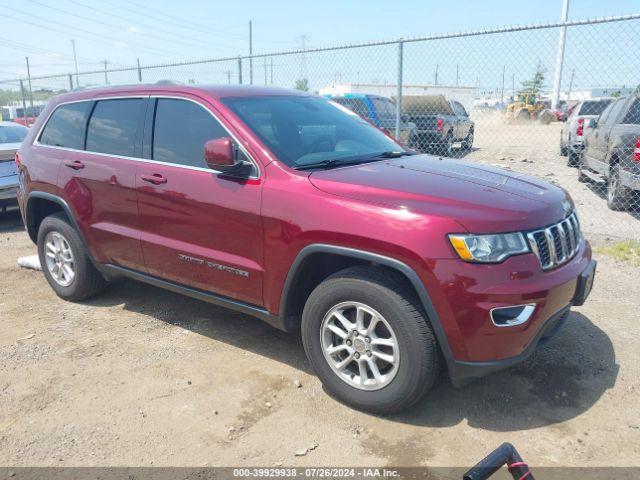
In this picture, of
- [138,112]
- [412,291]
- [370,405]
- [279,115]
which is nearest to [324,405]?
[370,405]

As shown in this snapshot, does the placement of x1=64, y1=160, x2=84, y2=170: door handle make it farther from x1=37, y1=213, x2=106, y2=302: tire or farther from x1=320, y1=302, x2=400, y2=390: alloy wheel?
x1=320, y1=302, x2=400, y2=390: alloy wheel

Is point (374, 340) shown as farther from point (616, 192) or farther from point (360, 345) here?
point (616, 192)

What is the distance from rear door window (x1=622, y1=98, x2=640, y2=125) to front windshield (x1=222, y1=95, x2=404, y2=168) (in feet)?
19.0

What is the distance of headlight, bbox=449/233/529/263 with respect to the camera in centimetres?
267

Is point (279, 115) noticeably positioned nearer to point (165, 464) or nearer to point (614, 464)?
point (165, 464)

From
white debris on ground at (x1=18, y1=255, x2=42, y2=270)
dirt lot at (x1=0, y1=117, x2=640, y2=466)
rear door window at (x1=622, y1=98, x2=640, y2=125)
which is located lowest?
dirt lot at (x1=0, y1=117, x2=640, y2=466)

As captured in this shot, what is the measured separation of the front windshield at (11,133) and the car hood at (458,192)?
7.42 metres

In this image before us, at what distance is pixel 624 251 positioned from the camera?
6.09 meters

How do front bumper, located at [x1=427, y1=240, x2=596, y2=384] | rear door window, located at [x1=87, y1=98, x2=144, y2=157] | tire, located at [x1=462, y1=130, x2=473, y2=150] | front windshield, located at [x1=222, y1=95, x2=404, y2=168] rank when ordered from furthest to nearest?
tire, located at [x1=462, y1=130, x2=473, y2=150] → rear door window, located at [x1=87, y1=98, x2=144, y2=157] → front windshield, located at [x1=222, y1=95, x2=404, y2=168] → front bumper, located at [x1=427, y1=240, x2=596, y2=384]

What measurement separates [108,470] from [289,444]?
0.91 meters

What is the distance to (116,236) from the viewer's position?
4195mm

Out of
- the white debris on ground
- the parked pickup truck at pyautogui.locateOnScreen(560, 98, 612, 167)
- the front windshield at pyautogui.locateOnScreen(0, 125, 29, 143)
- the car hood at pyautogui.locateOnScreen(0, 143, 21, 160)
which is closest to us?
the white debris on ground

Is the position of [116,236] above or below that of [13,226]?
above

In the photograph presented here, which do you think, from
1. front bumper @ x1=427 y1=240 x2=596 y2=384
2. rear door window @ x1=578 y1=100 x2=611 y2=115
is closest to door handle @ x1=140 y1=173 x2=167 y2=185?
front bumper @ x1=427 y1=240 x2=596 y2=384
